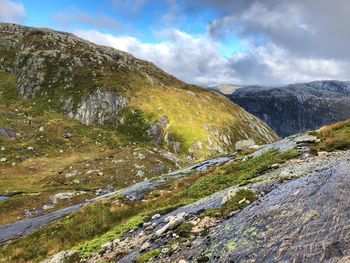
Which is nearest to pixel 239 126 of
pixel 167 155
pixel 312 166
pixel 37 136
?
pixel 167 155

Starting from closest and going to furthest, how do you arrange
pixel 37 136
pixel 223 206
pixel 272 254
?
pixel 272 254
pixel 223 206
pixel 37 136

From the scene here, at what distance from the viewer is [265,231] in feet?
39.6

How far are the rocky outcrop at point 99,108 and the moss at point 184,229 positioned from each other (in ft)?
406

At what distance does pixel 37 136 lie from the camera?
377ft

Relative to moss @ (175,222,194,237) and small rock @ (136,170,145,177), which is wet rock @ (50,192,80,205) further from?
moss @ (175,222,194,237)

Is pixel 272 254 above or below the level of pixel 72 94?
below

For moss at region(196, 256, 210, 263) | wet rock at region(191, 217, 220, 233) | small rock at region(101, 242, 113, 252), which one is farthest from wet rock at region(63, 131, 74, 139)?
moss at region(196, 256, 210, 263)

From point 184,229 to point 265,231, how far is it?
436 centimetres

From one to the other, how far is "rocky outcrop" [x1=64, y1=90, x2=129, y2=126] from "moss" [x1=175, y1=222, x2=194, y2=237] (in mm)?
123831

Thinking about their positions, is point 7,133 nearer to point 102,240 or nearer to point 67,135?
point 67,135

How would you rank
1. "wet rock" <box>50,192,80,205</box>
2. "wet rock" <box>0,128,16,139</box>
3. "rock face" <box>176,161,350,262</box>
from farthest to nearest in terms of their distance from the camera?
"wet rock" <box>0,128,16,139</box>
"wet rock" <box>50,192,80,205</box>
"rock face" <box>176,161,350,262</box>

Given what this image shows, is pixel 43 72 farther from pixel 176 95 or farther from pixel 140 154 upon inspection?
pixel 140 154

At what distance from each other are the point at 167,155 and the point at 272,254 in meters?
96.2

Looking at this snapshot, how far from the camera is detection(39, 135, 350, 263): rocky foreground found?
34.0ft
